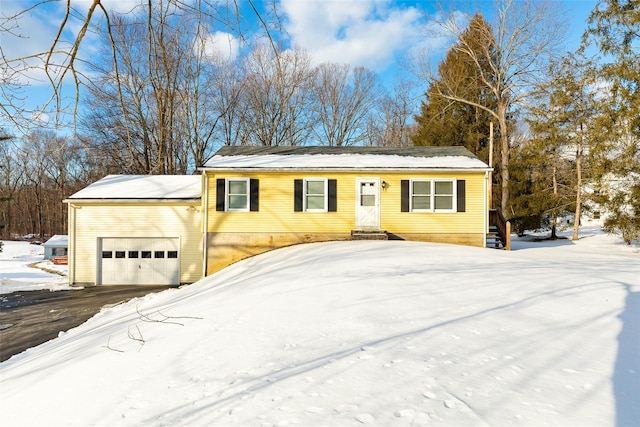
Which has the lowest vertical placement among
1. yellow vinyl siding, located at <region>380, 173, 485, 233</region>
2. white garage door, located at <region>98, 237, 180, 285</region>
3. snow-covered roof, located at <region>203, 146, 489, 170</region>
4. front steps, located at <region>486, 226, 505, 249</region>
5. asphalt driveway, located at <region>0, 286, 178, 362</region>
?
asphalt driveway, located at <region>0, 286, 178, 362</region>

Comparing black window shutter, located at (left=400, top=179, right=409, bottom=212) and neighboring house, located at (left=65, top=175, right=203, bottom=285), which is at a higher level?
black window shutter, located at (left=400, top=179, right=409, bottom=212)

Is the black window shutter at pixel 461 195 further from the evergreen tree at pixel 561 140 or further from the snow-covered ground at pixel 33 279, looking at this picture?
the snow-covered ground at pixel 33 279

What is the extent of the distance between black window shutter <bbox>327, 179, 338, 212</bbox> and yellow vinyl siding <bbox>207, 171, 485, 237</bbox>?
4.2 inches

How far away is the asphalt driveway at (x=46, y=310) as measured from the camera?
773 centimetres

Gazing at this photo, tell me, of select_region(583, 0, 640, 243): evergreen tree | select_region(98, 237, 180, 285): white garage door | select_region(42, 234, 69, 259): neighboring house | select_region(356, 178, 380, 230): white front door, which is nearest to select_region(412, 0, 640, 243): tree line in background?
select_region(583, 0, 640, 243): evergreen tree

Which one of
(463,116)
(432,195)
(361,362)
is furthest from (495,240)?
(463,116)

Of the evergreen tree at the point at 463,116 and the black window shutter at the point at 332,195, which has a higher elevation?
the evergreen tree at the point at 463,116

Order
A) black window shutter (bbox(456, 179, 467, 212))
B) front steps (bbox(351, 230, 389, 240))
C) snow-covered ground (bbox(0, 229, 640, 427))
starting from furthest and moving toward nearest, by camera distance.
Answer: black window shutter (bbox(456, 179, 467, 212)) → front steps (bbox(351, 230, 389, 240)) → snow-covered ground (bbox(0, 229, 640, 427))

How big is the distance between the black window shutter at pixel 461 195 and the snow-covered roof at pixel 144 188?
10183mm

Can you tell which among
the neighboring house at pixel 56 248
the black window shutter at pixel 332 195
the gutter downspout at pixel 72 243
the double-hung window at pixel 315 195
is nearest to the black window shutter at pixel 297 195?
the double-hung window at pixel 315 195

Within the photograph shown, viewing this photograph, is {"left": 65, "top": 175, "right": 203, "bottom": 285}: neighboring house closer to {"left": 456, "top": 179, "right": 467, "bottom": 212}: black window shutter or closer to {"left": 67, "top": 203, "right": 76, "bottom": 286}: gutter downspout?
{"left": 67, "top": 203, "right": 76, "bottom": 286}: gutter downspout

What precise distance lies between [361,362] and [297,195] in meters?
9.97

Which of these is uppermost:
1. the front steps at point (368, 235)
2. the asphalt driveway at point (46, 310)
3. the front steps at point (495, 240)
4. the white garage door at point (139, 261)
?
the front steps at point (368, 235)

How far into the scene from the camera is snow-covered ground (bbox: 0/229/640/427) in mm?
2521
